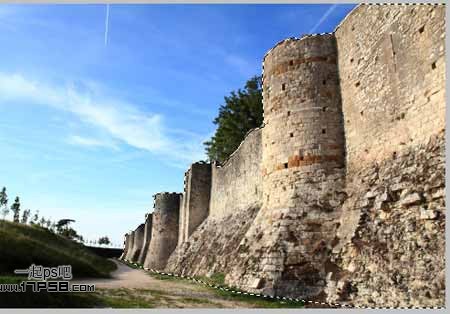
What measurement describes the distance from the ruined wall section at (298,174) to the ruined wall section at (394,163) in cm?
38

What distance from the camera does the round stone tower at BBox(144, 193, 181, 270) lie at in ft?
81.7

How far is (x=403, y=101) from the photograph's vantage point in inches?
320

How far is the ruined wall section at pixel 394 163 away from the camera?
22.2 ft

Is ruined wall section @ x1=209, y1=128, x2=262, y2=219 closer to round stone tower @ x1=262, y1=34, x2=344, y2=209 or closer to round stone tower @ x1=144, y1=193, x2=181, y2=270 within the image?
round stone tower @ x1=262, y1=34, x2=344, y2=209

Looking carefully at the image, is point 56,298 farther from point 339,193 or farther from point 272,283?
point 339,193

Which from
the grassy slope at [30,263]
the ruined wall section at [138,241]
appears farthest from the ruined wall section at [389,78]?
the ruined wall section at [138,241]

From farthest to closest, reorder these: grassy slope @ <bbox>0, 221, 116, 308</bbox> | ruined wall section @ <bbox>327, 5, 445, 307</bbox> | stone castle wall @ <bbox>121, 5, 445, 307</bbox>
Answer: stone castle wall @ <bbox>121, 5, 445, 307</bbox> → ruined wall section @ <bbox>327, 5, 445, 307</bbox> → grassy slope @ <bbox>0, 221, 116, 308</bbox>

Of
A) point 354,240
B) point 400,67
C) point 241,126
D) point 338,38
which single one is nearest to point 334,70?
point 338,38

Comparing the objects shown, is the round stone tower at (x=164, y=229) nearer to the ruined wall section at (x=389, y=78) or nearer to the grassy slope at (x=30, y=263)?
the grassy slope at (x=30, y=263)

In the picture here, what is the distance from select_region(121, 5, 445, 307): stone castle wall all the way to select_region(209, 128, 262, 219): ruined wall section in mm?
3395

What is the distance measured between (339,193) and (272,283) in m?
2.51

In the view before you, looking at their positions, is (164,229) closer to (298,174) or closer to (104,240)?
(298,174)

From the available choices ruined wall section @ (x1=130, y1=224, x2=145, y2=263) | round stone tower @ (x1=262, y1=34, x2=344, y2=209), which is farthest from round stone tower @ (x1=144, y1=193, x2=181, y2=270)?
round stone tower @ (x1=262, y1=34, x2=344, y2=209)

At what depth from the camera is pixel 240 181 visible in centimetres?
1642
